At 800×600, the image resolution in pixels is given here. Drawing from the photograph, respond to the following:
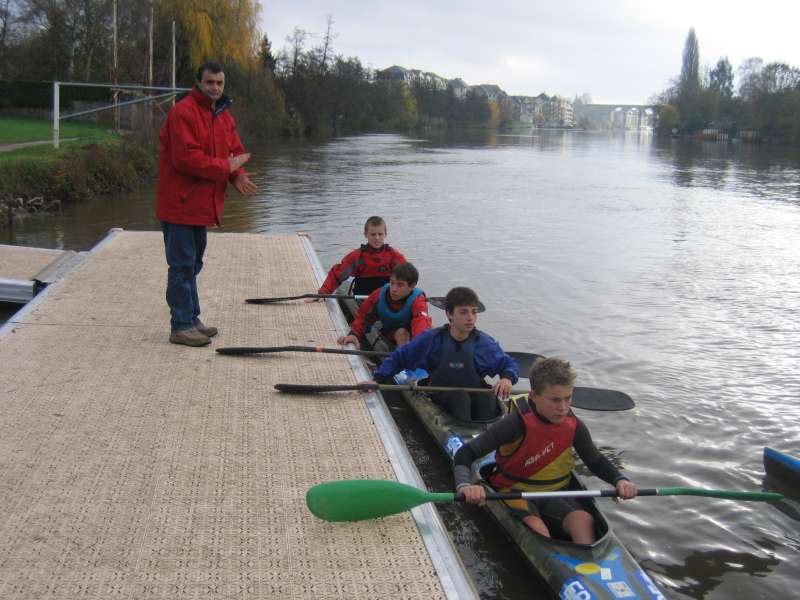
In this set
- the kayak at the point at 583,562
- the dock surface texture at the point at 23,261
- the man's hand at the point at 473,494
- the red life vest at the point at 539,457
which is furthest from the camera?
the dock surface texture at the point at 23,261

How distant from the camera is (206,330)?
21.5ft

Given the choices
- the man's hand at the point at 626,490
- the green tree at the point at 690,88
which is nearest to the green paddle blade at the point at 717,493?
the man's hand at the point at 626,490

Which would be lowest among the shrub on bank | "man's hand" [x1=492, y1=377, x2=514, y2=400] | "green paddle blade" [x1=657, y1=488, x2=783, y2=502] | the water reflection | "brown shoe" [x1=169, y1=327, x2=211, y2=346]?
the water reflection

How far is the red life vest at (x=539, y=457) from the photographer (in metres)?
4.19

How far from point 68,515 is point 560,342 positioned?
6880 millimetres

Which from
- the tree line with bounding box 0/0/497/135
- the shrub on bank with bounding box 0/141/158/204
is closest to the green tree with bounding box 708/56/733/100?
the tree line with bounding box 0/0/497/135

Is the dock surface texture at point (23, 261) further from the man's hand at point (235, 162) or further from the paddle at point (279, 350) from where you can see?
the man's hand at point (235, 162)

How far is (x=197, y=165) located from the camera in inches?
220

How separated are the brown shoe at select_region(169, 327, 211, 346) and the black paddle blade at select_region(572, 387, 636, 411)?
3.07m

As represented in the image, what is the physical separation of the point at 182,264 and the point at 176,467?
219 cm

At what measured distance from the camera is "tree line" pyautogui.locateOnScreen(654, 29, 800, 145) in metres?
79.0

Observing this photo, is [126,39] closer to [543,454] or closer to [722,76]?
[543,454]

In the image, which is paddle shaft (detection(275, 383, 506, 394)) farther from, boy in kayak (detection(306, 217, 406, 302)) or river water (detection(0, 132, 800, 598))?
boy in kayak (detection(306, 217, 406, 302))

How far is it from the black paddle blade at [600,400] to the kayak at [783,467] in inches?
42.0
